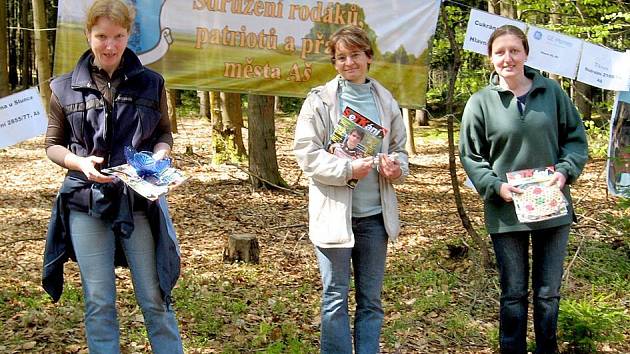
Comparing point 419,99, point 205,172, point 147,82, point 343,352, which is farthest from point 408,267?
point 205,172

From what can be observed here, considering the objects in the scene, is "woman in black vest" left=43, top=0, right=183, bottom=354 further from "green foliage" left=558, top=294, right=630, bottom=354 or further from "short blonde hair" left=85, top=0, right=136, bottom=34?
"green foliage" left=558, top=294, right=630, bottom=354

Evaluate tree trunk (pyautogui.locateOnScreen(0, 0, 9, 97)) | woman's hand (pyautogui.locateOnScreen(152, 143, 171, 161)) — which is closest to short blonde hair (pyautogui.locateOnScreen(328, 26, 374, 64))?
woman's hand (pyautogui.locateOnScreen(152, 143, 171, 161))

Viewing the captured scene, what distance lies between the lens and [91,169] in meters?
2.94

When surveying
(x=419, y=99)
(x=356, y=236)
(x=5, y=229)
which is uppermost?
(x=419, y=99)

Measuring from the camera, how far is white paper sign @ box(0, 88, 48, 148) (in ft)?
13.9

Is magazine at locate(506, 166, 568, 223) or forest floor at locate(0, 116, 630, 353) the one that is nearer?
magazine at locate(506, 166, 568, 223)

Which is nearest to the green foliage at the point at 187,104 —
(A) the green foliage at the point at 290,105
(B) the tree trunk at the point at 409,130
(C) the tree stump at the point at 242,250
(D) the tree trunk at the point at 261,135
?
(A) the green foliage at the point at 290,105

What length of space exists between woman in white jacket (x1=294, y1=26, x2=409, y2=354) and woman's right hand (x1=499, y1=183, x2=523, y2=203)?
0.53m

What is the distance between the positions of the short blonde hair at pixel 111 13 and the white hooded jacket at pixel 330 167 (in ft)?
3.02

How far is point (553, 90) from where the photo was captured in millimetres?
3707

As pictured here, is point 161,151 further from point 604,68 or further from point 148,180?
point 604,68

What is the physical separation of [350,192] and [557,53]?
248 centimetres

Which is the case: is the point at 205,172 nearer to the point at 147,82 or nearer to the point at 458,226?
the point at 458,226

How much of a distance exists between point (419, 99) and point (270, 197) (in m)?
3.60
